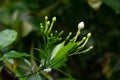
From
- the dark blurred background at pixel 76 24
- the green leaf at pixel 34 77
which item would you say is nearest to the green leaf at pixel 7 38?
the green leaf at pixel 34 77

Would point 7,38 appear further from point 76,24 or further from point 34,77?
point 76,24

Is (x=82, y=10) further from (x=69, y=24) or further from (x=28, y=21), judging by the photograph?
(x=28, y=21)

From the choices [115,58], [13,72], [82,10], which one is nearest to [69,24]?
[82,10]

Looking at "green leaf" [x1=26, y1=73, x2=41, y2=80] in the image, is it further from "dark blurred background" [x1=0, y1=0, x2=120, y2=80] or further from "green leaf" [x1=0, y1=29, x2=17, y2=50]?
"dark blurred background" [x1=0, y1=0, x2=120, y2=80]

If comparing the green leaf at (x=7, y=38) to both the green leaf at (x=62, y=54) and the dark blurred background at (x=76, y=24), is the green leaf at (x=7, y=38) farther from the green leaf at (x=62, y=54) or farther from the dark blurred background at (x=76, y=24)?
the dark blurred background at (x=76, y=24)

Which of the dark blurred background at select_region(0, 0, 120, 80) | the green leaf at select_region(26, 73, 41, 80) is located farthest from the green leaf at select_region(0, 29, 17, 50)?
the dark blurred background at select_region(0, 0, 120, 80)

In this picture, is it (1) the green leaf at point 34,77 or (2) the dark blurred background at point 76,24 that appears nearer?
(1) the green leaf at point 34,77

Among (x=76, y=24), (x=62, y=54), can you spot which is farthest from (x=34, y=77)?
(x=76, y=24)

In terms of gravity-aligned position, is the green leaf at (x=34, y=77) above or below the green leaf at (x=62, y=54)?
below

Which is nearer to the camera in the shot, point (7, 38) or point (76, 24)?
point (7, 38)
